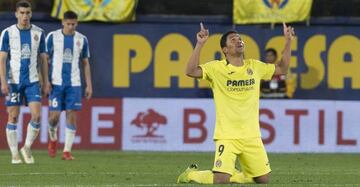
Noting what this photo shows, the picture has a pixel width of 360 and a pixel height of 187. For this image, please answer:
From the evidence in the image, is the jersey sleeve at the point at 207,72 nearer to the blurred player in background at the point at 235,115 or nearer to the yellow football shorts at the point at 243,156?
the blurred player in background at the point at 235,115

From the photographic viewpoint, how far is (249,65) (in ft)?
44.6

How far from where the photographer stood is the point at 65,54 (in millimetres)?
19344

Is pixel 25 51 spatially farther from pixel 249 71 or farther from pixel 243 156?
pixel 243 156

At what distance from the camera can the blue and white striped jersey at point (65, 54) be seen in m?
19.2

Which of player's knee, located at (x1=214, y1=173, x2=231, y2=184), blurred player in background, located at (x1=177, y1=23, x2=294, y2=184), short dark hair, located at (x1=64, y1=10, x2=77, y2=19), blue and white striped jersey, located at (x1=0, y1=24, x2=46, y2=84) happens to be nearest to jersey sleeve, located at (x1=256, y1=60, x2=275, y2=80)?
blurred player in background, located at (x1=177, y1=23, x2=294, y2=184)

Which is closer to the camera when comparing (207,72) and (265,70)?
(207,72)

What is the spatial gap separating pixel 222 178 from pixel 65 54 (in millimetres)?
6732

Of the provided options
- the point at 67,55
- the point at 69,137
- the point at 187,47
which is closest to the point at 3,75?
the point at 69,137

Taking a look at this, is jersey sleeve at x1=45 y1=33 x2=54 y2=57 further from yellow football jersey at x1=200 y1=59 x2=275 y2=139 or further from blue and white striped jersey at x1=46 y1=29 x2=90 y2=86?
yellow football jersey at x1=200 y1=59 x2=275 y2=139

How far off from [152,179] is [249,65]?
1807 millimetres

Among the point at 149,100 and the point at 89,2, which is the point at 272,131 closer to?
the point at 149,100

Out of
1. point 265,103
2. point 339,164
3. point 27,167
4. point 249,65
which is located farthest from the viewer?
point 265,103

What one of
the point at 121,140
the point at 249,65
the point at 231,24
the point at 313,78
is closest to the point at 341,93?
the point at 313,78

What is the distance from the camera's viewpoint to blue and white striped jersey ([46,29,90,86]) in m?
19.2
